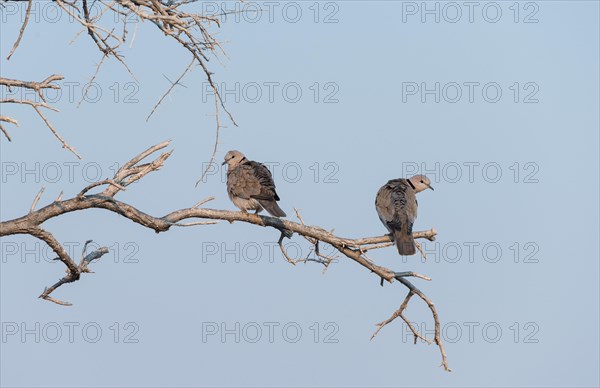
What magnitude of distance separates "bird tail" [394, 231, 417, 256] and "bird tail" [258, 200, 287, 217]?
986 millimetres

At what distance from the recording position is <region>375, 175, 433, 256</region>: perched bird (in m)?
7.81

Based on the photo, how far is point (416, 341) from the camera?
6578mm

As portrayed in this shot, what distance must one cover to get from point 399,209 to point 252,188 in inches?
54.9

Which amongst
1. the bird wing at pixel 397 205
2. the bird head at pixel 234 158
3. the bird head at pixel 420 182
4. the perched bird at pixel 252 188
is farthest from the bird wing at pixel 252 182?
the bird head at pixel 420 182

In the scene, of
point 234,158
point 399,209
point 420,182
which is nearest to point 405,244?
point 399,209

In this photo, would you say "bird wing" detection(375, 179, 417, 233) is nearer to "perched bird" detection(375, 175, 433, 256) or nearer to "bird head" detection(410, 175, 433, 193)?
"perched bird" detection(375, 175, 433, 256)

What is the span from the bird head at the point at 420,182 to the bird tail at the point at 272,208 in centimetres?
246

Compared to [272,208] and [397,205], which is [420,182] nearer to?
[397,205]

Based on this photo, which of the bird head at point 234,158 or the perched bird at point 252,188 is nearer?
the perched bird at point 252,188

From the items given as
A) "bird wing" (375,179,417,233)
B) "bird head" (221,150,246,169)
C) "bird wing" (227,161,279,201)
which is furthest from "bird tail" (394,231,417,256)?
"bird head" (221,150,246,169)

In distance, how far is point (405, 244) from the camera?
25.5ft

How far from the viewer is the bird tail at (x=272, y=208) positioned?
7.77 metres


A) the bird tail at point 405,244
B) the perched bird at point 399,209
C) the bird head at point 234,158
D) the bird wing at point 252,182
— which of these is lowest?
the bird tail at point 405,244

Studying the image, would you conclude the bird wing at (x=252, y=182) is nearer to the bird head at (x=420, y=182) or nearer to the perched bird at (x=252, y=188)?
the perched bird at (x=252, y=188)
